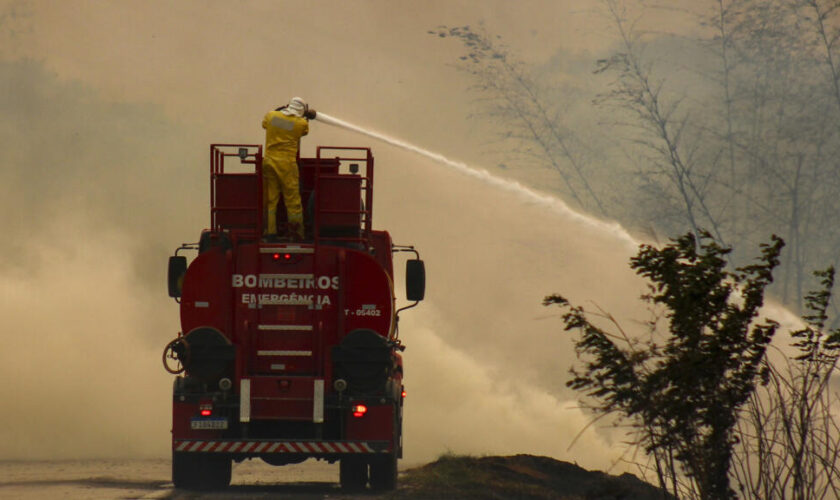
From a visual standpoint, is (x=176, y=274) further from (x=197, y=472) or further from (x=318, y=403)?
(x=318, y=403)

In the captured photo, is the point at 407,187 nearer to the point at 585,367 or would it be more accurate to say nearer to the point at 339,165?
the point at 339,165

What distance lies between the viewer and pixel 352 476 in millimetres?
17188

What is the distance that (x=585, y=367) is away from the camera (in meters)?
11.2

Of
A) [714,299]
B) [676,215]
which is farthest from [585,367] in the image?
[676,215]

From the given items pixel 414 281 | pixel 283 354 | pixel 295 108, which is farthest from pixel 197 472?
pixel 295 108

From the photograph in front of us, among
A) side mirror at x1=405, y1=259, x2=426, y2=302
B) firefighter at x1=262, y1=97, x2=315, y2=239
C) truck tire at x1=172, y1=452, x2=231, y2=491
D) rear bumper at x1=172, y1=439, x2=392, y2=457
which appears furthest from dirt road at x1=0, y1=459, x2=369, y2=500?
firefighter at x1=262, y1=97, x2=315, y2=239

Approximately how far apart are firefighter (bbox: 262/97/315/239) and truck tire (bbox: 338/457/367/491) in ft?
9.92

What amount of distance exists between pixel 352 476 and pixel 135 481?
2953mm

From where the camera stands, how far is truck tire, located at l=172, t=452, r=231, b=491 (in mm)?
16453

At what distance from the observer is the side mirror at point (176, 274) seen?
1697cm

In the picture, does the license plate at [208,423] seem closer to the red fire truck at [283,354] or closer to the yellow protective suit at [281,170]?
the red fire truck at [283,354]

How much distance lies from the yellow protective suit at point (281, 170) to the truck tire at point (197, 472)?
2.92m

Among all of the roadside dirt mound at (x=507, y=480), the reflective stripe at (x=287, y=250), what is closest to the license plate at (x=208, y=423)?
the reflective stripe at (x=287, y=250)

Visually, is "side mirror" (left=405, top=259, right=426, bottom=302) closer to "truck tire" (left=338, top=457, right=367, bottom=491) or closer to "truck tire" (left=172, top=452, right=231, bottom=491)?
"truck tire" (left=338, top=457, right=367, bottom=491)
